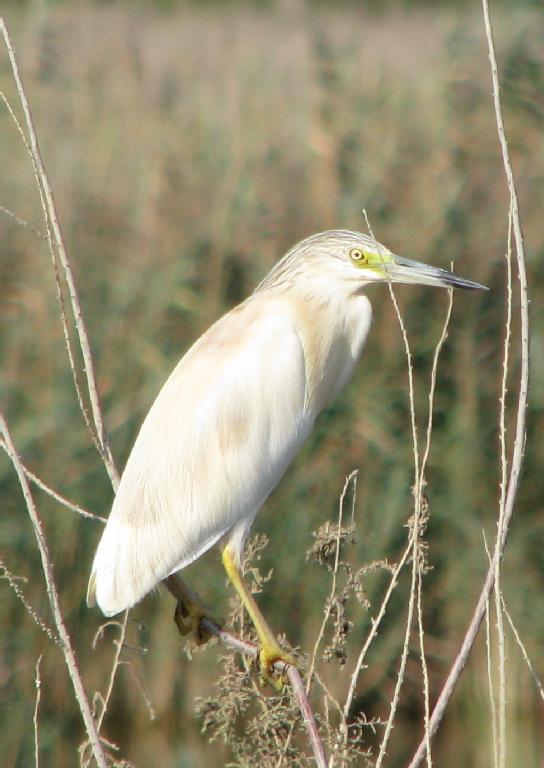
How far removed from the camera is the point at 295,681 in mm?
2035

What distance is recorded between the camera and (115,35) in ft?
22.2

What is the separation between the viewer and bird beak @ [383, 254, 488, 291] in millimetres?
2658

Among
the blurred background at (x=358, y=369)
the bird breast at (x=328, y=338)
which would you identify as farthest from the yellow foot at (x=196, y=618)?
the blurred background at (x=358, y=369)

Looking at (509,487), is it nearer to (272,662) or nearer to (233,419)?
(272,662)

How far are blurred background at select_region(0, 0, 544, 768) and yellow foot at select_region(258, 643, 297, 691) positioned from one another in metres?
2.18

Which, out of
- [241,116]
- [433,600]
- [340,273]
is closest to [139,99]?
[241,116]

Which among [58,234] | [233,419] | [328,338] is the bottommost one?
[233,419]

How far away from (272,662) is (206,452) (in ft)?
1.80

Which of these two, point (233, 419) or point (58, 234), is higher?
point (58, 234)

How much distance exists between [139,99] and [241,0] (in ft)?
37.9

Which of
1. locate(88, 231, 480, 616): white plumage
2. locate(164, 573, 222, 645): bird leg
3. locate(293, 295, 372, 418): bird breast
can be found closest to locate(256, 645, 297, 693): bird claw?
locate(164, 573, 222, 645): bird leg

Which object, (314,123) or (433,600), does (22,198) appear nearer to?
(314,123)

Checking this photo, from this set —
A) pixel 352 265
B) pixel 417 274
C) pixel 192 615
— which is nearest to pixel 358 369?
pixel 352 265

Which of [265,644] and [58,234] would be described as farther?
[265,644]
